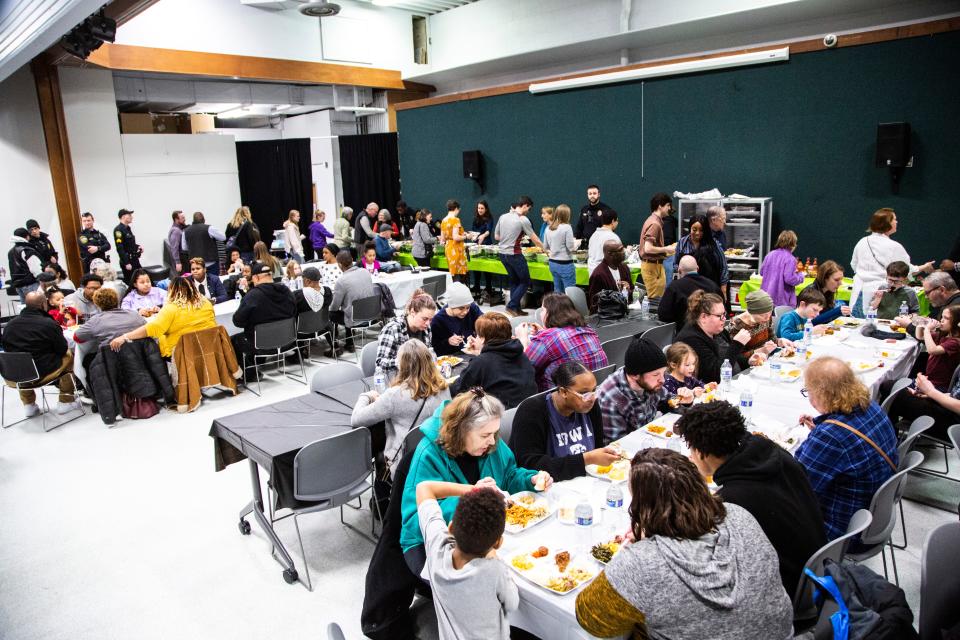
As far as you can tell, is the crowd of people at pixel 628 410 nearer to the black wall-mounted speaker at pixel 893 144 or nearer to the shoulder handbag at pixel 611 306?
the shoulder handbag at pixel 611 306

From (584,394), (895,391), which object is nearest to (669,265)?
(895,391)

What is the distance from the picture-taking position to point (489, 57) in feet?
39.3

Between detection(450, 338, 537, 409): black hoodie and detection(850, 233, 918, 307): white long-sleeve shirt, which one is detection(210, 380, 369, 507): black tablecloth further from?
detection(850, 233, 918, 307): white long-sleeve shirt

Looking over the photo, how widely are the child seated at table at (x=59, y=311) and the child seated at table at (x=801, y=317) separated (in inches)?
262

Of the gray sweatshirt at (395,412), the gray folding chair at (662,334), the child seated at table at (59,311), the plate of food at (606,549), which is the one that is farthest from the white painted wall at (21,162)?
the plate of food at (606,549)

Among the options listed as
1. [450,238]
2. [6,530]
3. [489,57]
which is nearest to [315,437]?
[6,530]

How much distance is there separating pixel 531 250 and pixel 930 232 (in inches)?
189

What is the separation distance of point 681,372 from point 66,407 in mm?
5741

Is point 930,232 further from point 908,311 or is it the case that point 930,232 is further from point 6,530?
point 6,530

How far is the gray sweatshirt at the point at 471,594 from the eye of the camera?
6.53 ft

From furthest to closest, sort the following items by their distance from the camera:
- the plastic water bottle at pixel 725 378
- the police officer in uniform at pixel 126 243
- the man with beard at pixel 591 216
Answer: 1. the police officer in uniform at pixel 126 243
2. the man with beard at pixel 591 216
3. the plastic water bottle at pixel 725 378

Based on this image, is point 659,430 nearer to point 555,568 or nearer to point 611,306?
point 555,568

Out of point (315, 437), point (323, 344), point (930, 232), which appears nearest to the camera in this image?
point (315, 437)

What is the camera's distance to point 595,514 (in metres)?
2.62
